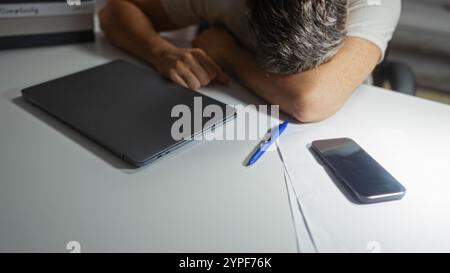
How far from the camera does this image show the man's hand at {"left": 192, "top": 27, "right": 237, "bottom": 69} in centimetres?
84

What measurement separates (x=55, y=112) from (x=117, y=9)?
45 centimetres

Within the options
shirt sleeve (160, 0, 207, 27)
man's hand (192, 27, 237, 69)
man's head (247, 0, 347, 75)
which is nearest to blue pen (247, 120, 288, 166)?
man's head (247, 0, 347, 75)

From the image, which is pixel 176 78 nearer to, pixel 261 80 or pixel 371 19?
pixel 261 80

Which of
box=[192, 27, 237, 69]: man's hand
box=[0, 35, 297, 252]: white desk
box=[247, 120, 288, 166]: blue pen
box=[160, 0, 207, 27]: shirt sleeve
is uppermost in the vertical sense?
box=[160, 0, 207, 27]: shirt sleeve

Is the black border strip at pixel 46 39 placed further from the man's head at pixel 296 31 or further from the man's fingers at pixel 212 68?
the man's head at pixel 296 31

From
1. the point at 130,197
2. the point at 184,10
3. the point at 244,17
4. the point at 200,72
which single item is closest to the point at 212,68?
the point at 200,72

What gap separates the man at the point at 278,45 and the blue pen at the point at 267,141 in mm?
48

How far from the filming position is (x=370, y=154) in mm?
601

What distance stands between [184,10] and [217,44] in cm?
18

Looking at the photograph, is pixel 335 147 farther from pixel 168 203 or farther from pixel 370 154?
pixel 168 203

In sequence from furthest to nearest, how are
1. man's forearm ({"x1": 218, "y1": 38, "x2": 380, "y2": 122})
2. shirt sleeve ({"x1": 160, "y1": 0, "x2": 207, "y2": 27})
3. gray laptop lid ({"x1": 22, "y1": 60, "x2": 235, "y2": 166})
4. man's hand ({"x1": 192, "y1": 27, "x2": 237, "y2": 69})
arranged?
shirt sleeve ({"x1": 160, "y1": 0, "x2": 207, "y2": 27}) < man's hand ({"x1": 192, "y1": 27, "x2": 237, "y2": 69}) < man's forearm ({"x1": 218, "y1": 38, "x2": 380, "y2": 122}) < gray laptop lid ({"x1": 22, "y1": 60, "x2": 235, "y2": 166})

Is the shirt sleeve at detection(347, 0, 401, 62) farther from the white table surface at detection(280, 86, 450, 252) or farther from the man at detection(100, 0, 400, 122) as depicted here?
the white table surface at detection(280, 86, 450, 252)

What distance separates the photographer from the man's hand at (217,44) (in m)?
0.84

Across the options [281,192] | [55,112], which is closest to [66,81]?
[55,112]
